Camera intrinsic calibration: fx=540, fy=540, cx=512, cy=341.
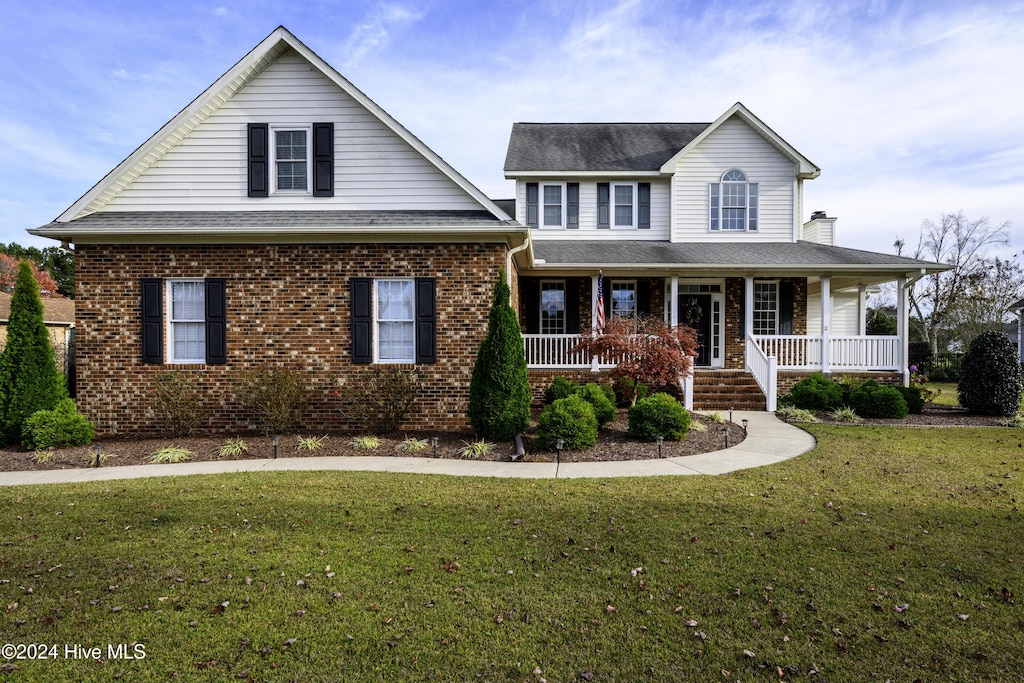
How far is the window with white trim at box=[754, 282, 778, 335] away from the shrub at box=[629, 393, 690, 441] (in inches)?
330

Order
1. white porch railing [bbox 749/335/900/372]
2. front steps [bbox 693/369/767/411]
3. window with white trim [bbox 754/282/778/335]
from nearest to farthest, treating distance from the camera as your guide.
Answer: front steps [bbox 693/369/767/411], white porch railing [bbox 749/335/900/372], window with white trim [bbox 754/282/778/335]

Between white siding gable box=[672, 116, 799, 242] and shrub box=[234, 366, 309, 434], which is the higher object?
white siding gable box=[672, 116, 799, 242]

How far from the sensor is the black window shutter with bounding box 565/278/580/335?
15.6m

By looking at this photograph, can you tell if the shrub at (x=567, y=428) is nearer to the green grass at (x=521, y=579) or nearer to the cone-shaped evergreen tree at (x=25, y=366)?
the green grass at (x=521, y=579)

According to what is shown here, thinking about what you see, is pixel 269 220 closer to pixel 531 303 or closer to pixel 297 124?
pixel 297 124

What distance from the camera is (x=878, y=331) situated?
109 ft

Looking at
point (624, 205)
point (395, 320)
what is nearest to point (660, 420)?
point (395, 320)

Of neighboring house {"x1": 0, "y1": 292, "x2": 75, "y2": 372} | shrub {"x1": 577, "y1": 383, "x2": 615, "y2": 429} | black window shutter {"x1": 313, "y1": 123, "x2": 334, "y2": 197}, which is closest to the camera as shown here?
shrub {"x1": 577, "y1": 383, "x2": 615, "y2": 429}

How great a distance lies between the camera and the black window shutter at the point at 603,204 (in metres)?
17.1

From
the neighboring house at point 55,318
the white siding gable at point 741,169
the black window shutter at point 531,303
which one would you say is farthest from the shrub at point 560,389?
the neighboring house at point 55,318

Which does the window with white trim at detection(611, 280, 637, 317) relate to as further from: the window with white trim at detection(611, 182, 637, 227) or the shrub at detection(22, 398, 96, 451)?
the shrub at detection(22, 398, 96, 451)

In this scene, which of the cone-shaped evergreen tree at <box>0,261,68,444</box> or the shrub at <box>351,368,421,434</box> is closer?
the cone-shaped evergreen tree at <box>0,261,68,444</box>

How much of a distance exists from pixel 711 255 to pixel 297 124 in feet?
35.7

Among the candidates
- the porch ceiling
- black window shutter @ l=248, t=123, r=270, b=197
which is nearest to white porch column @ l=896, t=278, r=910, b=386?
the porch ceiling
